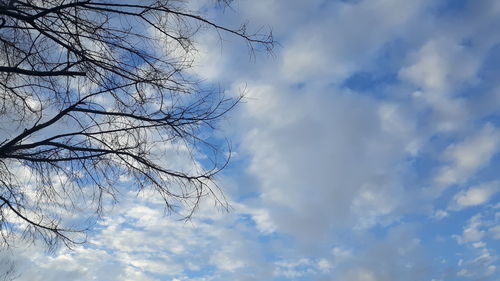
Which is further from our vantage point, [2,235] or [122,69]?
[2,235]

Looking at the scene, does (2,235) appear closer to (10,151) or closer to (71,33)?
(10,151)

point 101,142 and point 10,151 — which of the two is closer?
point 10,151

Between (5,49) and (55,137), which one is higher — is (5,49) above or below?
above

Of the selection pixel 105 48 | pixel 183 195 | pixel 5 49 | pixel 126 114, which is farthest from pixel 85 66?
pixel 183 195

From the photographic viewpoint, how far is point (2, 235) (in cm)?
417

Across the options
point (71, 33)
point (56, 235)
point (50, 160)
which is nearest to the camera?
point (71, 33)

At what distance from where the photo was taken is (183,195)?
3875mm

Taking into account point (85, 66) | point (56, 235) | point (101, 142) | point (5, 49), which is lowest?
point (56, 235)

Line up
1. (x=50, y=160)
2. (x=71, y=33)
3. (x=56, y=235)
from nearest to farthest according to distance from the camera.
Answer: (x=71, y=33) < (x=50, y=160) < (x=56, y=235)

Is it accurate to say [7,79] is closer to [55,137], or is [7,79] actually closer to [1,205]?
[55,137]

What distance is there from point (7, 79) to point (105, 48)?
880 millimetres

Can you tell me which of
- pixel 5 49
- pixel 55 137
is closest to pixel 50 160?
pixel 55 137

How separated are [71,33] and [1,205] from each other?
67.0 inches

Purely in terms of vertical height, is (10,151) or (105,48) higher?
(105,48)
